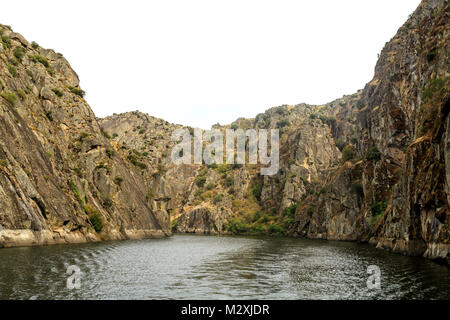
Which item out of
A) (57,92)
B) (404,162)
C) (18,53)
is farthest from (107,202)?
(404,162)

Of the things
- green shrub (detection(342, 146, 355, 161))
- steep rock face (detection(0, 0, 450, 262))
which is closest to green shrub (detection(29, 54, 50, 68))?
steep rock face (detection(0, 0, 450, 262))

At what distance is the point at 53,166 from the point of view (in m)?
68.3

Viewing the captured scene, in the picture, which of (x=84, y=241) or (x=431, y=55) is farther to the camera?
(x=84, y=241)

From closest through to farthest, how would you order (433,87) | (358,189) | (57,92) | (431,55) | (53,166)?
(433,87) < (431,55) < (53,166) < (57,92) < (358,189)

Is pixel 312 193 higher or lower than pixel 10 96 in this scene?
lower

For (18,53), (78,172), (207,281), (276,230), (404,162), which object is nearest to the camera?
(207,281)

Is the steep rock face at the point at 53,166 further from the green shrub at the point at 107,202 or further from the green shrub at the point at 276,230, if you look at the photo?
the green shrub at the point at 276,230

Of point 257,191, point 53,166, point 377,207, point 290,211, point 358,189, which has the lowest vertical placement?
point 290,211

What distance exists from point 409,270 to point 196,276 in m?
21.8

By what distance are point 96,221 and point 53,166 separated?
15249 millimetres

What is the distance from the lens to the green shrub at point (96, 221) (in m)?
73.6

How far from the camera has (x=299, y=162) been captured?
7485 inches

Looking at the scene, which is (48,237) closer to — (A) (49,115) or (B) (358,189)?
(A) (49,115)
